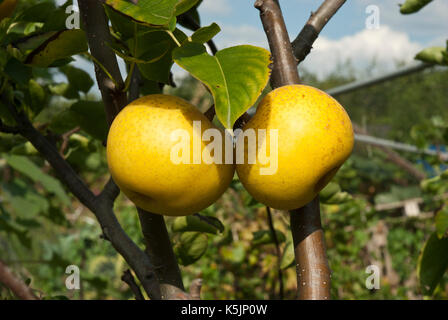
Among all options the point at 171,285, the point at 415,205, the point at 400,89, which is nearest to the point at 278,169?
the point at 171,285

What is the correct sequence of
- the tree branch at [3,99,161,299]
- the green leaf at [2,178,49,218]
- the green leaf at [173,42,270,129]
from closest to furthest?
the green leaf at [173,42,270,129]
the tree branch at [3,99,161,299]
the green leaf at [2,178,49,218]

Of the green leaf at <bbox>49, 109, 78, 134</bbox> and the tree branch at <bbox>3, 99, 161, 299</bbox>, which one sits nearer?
the tree branch at <bbox>3, 99, 161, 299</bbox>

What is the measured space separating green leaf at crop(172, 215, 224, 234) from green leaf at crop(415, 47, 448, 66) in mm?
713

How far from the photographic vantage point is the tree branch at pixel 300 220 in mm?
521

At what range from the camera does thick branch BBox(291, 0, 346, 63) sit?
61 centimetres

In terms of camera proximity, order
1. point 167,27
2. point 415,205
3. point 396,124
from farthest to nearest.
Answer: point 396,124 → point 415,205 → point 167,27

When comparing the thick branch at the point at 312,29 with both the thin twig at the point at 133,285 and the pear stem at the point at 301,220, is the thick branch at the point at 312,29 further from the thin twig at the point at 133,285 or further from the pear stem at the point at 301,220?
the thin twig at the point at 133,285

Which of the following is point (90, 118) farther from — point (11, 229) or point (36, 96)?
point (11, 229)

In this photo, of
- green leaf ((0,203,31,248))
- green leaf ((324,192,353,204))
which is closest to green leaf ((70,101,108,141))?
green leaf ((324,192,353,204))

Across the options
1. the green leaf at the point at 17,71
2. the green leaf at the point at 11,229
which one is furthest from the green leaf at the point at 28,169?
the green leaf at the point at 17,71

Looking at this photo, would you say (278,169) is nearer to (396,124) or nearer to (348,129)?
(348,129)

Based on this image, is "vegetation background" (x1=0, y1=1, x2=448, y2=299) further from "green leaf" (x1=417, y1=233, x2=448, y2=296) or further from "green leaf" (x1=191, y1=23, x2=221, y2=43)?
"green leaf" (x1=191, y1=23, x2=221, y2=43)

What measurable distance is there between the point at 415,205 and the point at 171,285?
382cm

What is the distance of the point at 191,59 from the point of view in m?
0.43
